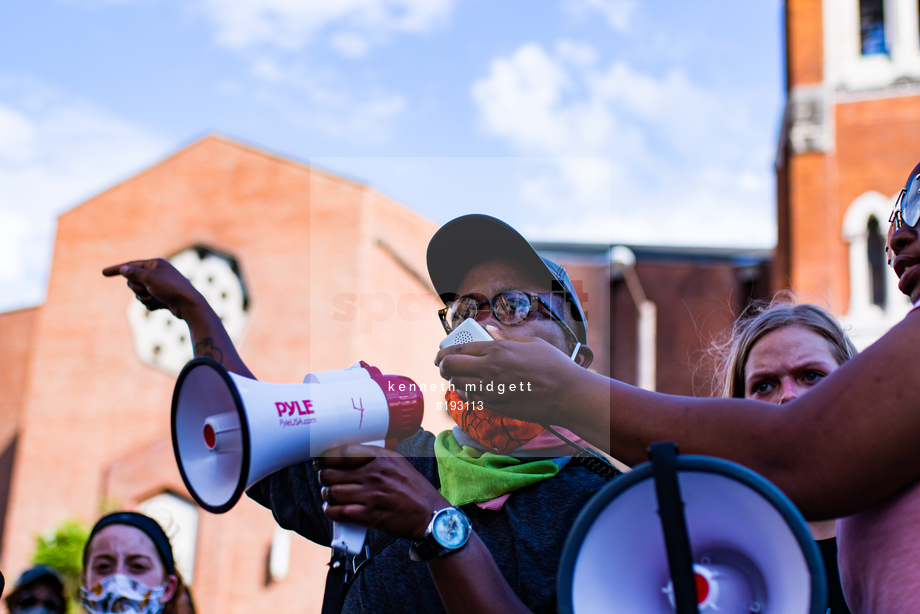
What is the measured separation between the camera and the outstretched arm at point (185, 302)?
244 centimetres

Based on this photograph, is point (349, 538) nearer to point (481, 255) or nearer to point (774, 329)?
point (481, 255)

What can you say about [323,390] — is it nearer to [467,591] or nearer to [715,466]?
[467,591]

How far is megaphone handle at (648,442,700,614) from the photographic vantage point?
1.19 metres

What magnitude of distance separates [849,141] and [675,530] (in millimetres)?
16186

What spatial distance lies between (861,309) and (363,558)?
574 inches

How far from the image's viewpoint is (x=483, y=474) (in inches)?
85.0

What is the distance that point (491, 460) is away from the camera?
7.27ft

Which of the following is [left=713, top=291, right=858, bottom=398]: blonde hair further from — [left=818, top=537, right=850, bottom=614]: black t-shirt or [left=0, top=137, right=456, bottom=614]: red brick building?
[left=0, top=137, right=456, bottom=614]: red brick building

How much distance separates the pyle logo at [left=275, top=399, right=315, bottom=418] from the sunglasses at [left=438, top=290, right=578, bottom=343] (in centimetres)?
66

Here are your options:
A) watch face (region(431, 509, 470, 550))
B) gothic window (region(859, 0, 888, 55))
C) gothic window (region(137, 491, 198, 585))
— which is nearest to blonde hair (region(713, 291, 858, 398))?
watch face (region(431, 509, 470, 550))

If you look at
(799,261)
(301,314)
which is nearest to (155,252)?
(301,314)

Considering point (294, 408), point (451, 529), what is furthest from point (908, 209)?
point (294, 408)

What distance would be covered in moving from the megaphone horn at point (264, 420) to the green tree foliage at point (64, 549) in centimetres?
1284

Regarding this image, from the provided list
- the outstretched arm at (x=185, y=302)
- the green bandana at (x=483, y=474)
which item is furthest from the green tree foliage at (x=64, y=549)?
the green bandana at (x=483, y=474)
